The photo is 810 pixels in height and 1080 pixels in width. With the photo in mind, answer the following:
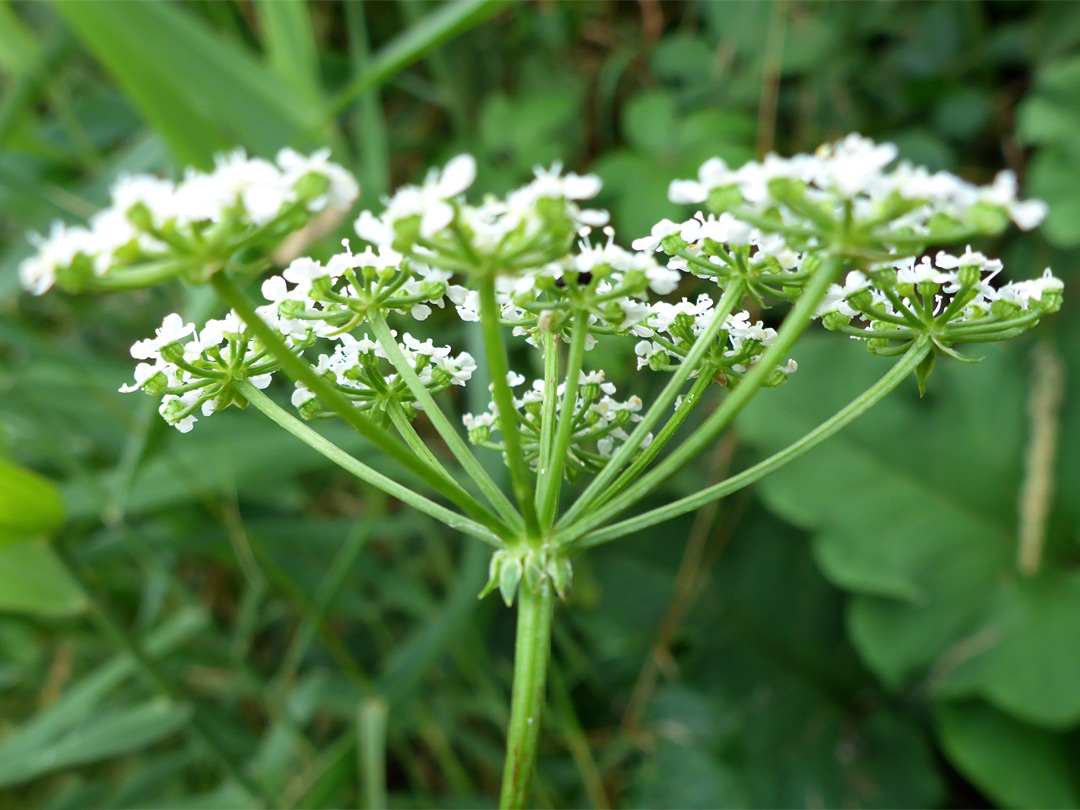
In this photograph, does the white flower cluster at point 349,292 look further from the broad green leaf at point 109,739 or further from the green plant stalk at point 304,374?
the broad green leaf at point 109,739

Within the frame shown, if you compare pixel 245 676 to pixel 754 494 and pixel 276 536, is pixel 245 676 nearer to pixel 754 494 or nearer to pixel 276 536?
pixel 276 536

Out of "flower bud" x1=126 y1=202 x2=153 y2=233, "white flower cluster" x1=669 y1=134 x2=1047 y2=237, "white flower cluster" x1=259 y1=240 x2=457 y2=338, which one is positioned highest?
"white flower cluster" x1=259 y1=240 x2=457 y2=338

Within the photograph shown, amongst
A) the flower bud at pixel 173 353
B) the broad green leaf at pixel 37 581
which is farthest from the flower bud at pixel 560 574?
the broad green leaf at pixel 37 581

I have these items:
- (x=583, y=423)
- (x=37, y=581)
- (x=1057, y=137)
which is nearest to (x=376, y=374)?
(x=583, y=423)

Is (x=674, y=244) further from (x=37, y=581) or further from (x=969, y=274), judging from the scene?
(x=37, y=581)

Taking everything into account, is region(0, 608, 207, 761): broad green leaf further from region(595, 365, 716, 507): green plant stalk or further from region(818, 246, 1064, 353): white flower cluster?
region(818, 246, 1064, 353): white flower cluster

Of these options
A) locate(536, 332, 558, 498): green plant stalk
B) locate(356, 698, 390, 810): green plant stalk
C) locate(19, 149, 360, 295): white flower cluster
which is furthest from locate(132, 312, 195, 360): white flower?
locate(356, 698, 390, 810): green plant stalk

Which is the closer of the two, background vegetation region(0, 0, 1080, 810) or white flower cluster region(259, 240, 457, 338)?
white flower cluster region(259, 240, 457, 338)
